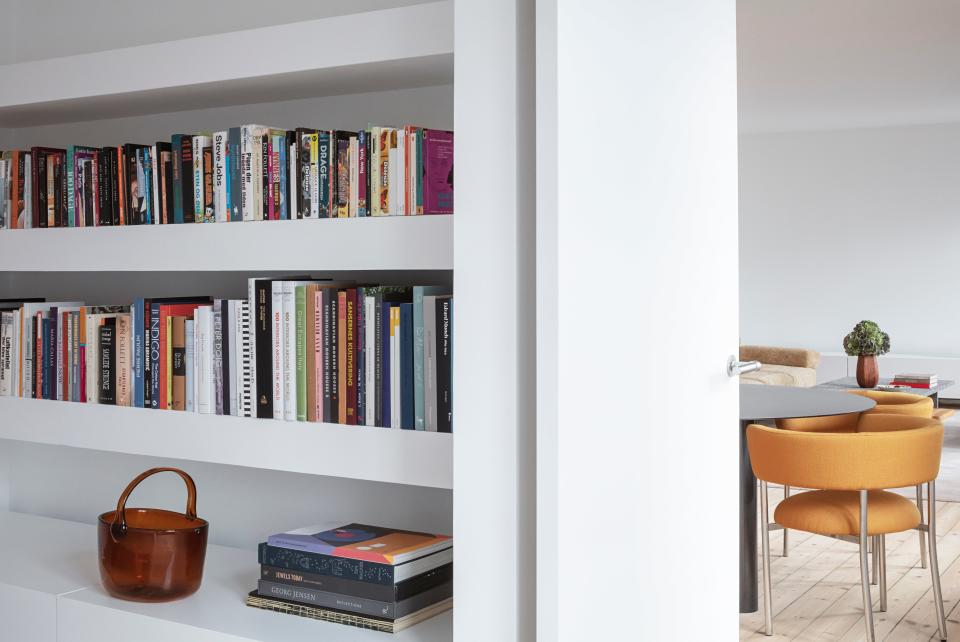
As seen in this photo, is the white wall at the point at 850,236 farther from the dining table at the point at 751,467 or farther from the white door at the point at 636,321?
the white door at the point at 636,321

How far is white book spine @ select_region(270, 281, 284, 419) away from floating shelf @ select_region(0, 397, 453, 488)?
0.13 ft

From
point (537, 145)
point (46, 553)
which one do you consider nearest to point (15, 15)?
point (46, 553)

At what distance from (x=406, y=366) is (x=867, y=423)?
287 cm

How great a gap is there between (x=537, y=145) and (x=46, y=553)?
1725 mm

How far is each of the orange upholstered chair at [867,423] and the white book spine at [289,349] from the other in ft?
8.21

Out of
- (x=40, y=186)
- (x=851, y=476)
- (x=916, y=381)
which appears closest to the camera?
(x=40, y=186)

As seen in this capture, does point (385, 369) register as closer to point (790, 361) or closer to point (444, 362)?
point (444, 362)

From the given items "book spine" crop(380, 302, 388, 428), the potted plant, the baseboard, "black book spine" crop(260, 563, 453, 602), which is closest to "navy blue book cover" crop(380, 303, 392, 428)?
"book spine" crop(380, 302, 388, 428)

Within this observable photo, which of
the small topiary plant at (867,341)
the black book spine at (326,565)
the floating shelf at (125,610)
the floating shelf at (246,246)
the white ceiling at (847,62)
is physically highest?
the white ceiling at (847,62)

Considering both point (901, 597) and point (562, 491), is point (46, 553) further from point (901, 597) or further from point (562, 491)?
point (901, 597)

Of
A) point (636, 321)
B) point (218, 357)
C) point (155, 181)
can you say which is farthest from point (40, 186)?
point (636, 321)

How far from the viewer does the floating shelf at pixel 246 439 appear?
183 cm

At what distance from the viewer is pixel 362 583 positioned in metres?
1.90

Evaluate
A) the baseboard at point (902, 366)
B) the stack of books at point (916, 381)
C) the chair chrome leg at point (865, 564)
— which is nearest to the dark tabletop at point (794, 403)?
the chair chrome leg at point (865, 564)
